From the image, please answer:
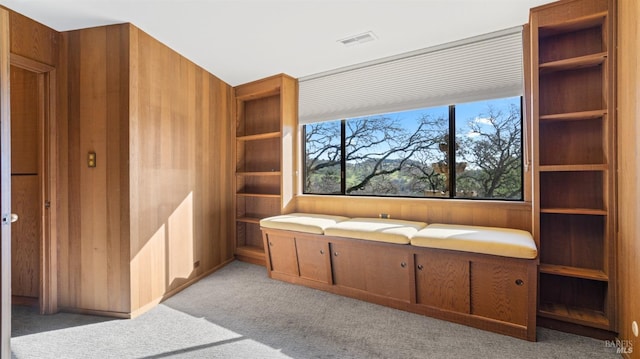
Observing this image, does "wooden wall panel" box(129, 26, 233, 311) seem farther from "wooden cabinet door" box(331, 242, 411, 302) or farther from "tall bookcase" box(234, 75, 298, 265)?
"wooden cabinet door" box(331, 242, 411, 302)

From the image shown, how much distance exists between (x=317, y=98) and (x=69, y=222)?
287 cm

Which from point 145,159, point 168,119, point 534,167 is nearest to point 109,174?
point 145,159

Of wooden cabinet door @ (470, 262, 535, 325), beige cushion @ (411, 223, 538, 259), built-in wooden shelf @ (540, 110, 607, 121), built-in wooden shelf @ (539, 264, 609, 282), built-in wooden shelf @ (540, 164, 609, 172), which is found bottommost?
wooden cabinet door @ (470, 262, 535, 325)

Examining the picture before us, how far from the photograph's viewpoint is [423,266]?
236cm

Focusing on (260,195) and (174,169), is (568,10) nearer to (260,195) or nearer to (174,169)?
(260,195)

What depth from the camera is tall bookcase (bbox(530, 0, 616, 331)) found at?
2.04 meters

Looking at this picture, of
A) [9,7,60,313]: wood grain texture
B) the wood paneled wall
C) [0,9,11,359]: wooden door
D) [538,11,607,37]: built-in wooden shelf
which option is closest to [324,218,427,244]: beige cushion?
the wood paneled wall

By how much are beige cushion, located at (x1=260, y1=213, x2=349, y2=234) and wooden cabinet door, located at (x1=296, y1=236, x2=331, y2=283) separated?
0.36ft

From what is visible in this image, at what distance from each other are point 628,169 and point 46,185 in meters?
4.42

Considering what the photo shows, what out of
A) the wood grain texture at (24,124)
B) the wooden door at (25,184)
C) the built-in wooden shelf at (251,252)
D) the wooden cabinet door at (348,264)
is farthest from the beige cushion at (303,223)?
the wood grain texture at (24,124)

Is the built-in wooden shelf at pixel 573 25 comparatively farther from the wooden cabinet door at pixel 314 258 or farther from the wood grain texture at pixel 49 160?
the wood grain texture at pixel 49 160

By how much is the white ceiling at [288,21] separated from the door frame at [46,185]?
1.88 ft

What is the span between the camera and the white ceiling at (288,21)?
2150 mm

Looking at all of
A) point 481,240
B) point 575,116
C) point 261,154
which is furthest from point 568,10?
point 261,154
